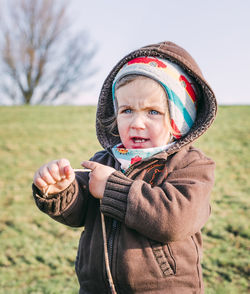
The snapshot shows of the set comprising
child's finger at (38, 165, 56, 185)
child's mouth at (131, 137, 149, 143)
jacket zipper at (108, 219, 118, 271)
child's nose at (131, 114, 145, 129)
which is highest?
child's nose at (131, 114, 145, 129)

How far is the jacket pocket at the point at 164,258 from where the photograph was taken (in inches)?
55.3

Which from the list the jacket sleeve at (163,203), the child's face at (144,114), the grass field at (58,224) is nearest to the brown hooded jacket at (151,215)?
the jacket sleeve at (163,203)

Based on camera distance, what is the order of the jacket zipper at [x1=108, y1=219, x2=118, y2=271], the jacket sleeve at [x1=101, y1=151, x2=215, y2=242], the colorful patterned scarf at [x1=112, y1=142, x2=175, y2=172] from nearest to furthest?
→ 1. the jacket sleeve at [x1=101, y1=151, x2=215, y2=242]
2. the jacket zipper at [x1=108, y1=219, x2=118, y2=271]
3. the colorful patterned scarf at [x1=112, y1=142, x2=175, y2=172]

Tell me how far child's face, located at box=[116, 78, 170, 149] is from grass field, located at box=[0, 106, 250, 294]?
6.02 feet

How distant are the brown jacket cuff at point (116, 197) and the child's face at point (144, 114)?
0.25m

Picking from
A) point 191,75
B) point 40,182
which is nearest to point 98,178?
point 40,182

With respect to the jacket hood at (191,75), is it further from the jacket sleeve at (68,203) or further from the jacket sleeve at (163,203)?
the jacket sleeve at (68,203)

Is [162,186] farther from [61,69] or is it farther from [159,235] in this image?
[61,69]

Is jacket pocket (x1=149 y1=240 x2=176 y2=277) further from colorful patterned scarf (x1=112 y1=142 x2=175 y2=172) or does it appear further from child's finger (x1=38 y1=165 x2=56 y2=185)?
child's finger (x1=38 y1=165 x2=56 y2=185)

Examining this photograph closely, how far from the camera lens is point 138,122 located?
5.02ft

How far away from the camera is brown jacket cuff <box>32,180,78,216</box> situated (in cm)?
150

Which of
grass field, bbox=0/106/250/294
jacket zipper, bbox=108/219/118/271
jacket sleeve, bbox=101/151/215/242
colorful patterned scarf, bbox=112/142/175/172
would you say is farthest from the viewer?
grass field, bbox=0/106/250/294

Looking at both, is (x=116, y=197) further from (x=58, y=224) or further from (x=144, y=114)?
(x=58, y=224)

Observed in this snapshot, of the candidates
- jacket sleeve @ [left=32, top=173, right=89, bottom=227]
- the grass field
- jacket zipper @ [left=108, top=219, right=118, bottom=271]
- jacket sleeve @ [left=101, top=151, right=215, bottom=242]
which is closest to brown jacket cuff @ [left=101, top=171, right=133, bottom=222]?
jacket sleeve @ [left=101, top=151, right=215, bottom=242]
